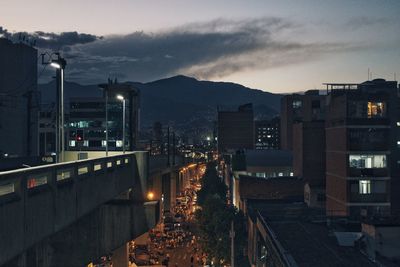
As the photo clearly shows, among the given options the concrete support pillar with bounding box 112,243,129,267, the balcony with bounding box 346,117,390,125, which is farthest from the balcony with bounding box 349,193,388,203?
the concrete support pillar with bounding box 112,243,129,267

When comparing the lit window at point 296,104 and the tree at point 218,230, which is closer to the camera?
the tree at point 218,230

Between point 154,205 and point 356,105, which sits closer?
point 154,205

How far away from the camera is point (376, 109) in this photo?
6050cm

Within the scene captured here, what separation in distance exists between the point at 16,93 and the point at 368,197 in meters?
138

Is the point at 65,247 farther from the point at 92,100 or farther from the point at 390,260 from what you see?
the point at 92,100

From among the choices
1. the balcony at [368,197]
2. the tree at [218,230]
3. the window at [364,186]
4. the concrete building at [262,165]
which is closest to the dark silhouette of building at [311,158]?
the tree at [218,230]

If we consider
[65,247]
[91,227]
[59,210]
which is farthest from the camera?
[91,227]

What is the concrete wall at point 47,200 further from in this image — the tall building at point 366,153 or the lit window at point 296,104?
the lit window at point 296,104

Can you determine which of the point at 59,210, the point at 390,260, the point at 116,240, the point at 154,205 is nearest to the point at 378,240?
the point at 390,260

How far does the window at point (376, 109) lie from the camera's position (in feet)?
198

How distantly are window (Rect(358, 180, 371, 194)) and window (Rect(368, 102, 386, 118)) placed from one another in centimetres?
809

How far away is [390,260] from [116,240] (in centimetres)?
2043

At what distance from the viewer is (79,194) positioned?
18766mm

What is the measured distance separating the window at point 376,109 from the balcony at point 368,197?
973 cm
